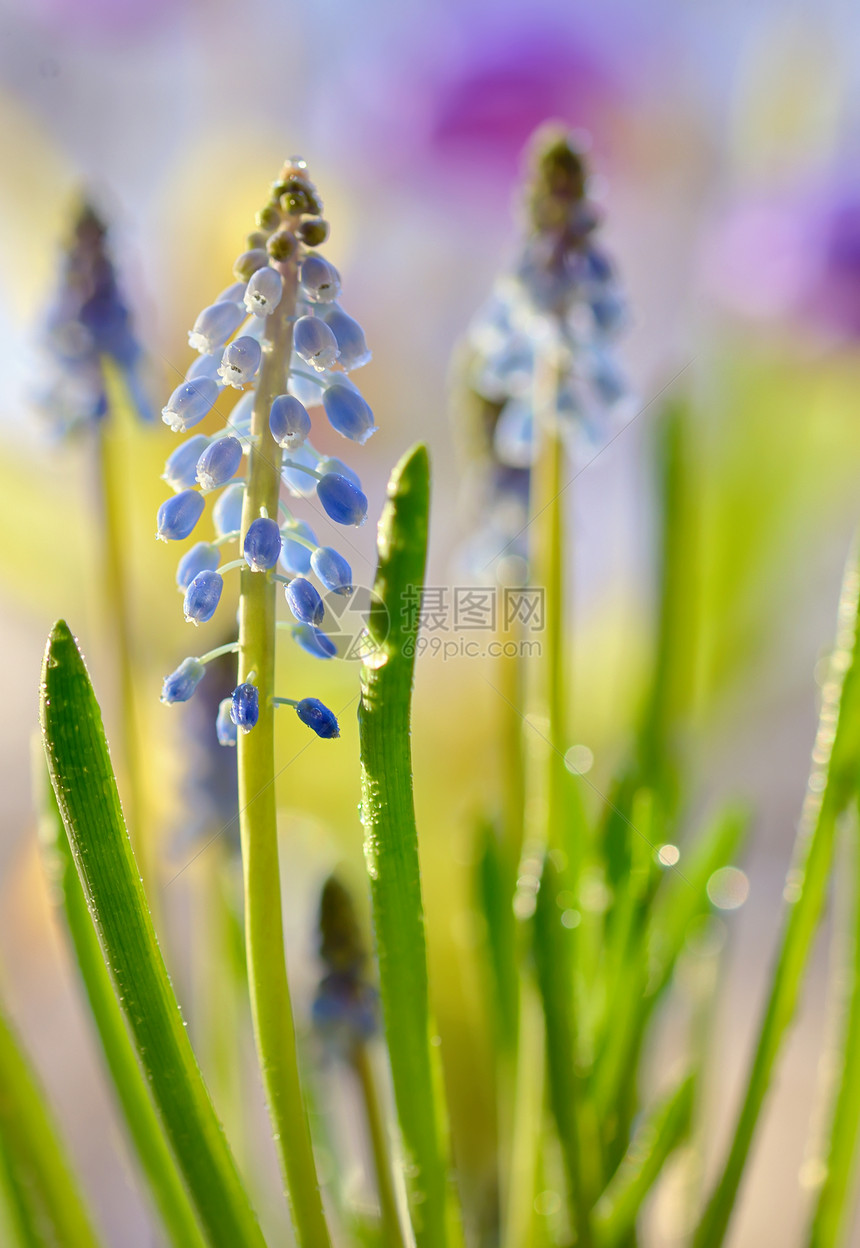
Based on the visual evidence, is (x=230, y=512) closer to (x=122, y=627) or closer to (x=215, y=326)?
(x=215, y=326)

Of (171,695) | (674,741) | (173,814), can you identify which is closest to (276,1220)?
(173,814)

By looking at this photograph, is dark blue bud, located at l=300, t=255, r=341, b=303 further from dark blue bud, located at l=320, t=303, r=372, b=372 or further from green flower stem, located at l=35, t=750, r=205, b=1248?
green flower stem, located at l=35, t=750, r=205, b=1248

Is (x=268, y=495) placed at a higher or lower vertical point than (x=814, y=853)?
higher

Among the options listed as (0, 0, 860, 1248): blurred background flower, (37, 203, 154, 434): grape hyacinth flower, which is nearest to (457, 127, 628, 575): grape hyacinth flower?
(37, 203, 154, 434): grape hyacinth flower

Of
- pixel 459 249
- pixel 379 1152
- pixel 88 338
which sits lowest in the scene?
pixel 379 1152

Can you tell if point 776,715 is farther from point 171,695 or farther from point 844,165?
point 171,695

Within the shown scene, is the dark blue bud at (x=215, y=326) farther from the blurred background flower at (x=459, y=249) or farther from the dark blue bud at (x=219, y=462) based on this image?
the blurred background flower at (x=459, y=249)

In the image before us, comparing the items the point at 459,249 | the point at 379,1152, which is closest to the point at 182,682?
the point at 379,1152
